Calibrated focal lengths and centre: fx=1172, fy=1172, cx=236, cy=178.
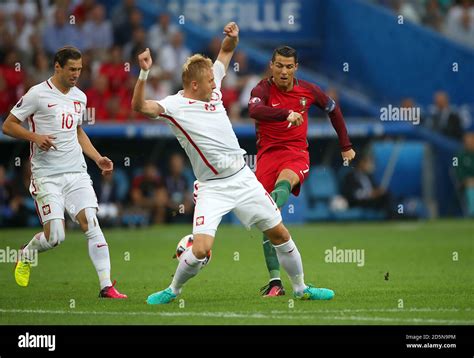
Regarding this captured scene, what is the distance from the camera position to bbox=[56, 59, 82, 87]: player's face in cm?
1208

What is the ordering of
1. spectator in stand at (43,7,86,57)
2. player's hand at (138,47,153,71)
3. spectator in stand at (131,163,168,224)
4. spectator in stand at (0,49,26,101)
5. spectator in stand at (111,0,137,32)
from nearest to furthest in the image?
player's hand at (138,47,153,71) < spectator in stand at (0,49,26,101) < spectator in stand at (131,163,168,224) < spectator in stand at (43,7,86,57) < spectator in stand at (111,0,137,32)

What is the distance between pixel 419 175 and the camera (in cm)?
2594

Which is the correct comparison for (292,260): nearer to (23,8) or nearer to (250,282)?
(250,282)

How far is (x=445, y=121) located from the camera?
2645cm

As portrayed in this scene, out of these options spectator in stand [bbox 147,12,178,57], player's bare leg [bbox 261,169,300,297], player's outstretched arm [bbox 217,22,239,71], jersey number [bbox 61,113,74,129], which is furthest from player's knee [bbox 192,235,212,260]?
spectator in stand [bbox 147,12,178,57]

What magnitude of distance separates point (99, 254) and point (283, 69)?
2.76 meters

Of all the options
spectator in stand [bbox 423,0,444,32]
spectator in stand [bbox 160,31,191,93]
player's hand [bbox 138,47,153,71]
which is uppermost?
spectator in stand [bbox 423,0,444,32]

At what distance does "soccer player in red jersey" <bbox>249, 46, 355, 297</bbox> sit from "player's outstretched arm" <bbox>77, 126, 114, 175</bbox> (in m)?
1.65

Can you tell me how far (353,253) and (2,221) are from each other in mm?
8329

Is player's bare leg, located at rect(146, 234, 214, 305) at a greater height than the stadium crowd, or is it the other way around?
the stadium crowd

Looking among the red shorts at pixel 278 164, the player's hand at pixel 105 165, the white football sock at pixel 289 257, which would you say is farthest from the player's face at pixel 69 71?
the white football sock at pixel 289 257

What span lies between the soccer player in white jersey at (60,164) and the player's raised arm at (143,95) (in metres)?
1.70

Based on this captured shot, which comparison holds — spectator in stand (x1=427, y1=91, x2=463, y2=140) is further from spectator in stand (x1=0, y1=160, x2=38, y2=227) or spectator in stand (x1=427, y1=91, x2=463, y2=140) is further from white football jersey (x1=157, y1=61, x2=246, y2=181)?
white football jersey (x1=157, y1=61, x2=246, y2=181)
